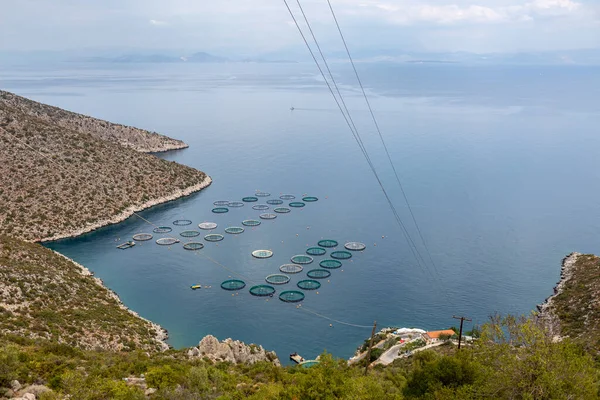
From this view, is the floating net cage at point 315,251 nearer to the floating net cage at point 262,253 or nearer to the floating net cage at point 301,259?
the floating net cage at point 301,259

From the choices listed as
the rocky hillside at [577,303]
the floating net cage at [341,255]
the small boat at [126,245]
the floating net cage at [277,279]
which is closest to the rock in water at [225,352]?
the floating net cage at [277,279]

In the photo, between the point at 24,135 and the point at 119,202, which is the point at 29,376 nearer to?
the point at 119,202

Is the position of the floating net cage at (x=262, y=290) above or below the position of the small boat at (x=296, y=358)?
above

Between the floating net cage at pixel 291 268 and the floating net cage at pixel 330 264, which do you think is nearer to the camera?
the floating net cage at pixel 291 268

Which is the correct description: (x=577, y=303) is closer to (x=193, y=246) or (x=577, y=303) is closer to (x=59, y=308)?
(x=193, y=246)

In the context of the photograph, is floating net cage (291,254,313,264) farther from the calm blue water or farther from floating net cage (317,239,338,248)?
floating net cage (317,239,338,248)
